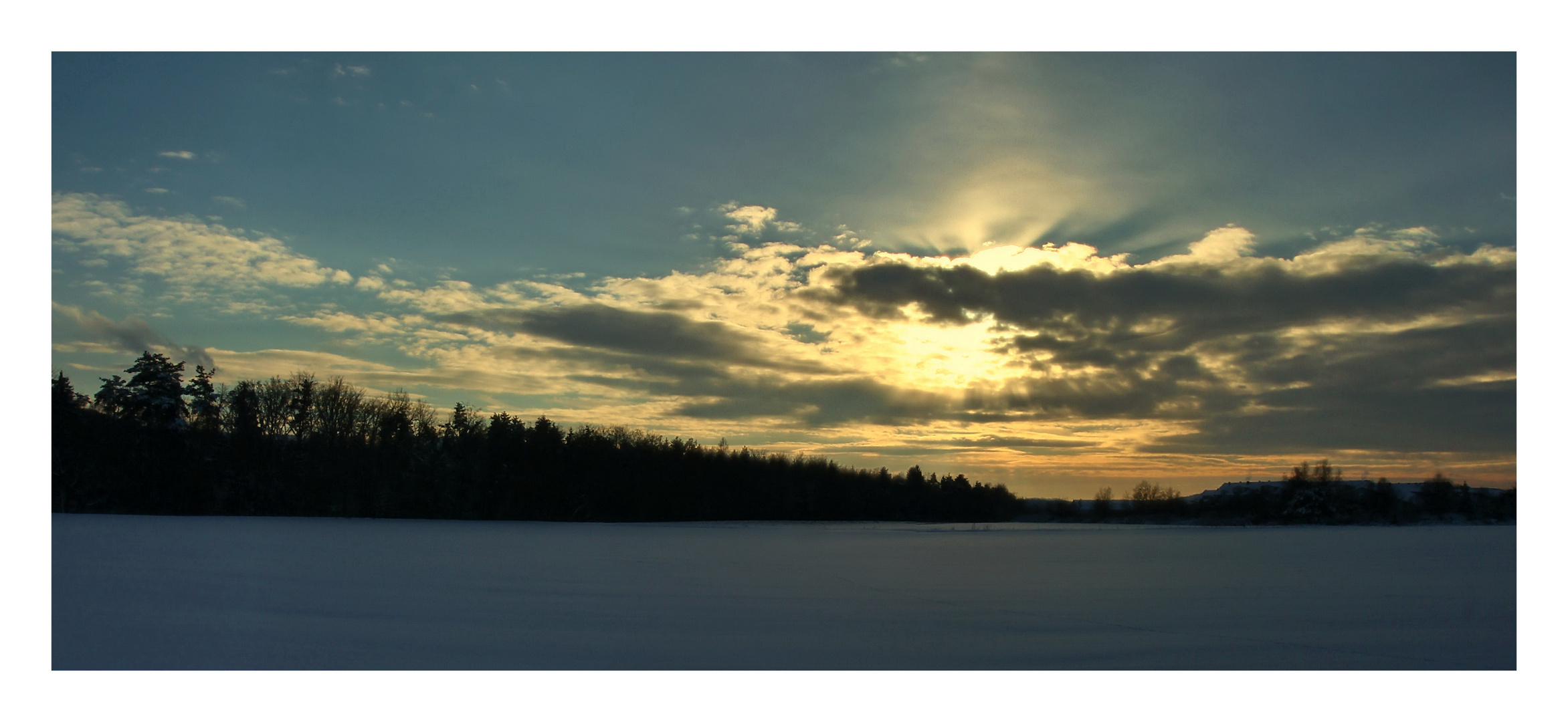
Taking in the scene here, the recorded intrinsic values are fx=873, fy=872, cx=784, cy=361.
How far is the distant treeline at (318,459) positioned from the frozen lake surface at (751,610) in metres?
32.7

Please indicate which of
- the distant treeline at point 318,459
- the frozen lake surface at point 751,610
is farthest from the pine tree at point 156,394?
the frozen lake surface at point 751,610

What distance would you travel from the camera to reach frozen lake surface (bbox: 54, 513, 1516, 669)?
22.8 ft

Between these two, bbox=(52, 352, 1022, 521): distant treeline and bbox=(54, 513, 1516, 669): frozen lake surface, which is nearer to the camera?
bbox=(54, 513, 1516, 669): frozen lake surface

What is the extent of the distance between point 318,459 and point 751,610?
48028mm

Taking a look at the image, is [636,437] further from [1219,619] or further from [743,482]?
[1219,619]

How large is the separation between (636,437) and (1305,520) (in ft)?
168

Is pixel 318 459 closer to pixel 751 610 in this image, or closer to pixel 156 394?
pixel 156 394

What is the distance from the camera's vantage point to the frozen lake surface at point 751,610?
6953mm

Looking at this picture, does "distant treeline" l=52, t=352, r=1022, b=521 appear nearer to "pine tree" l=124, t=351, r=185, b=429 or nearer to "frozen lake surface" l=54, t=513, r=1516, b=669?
"pine tree" l=124, t=351, r=185, b=429

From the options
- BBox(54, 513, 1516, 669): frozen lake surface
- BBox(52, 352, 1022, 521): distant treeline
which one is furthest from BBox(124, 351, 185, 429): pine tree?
BBox(54, 513, 1516, 669): frozen lake surface

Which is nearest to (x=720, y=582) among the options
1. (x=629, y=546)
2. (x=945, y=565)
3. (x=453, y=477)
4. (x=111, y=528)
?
(x=945, y=565)

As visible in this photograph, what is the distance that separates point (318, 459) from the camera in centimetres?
4941

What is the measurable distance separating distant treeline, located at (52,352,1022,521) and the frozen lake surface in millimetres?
32738

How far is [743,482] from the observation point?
212ft
